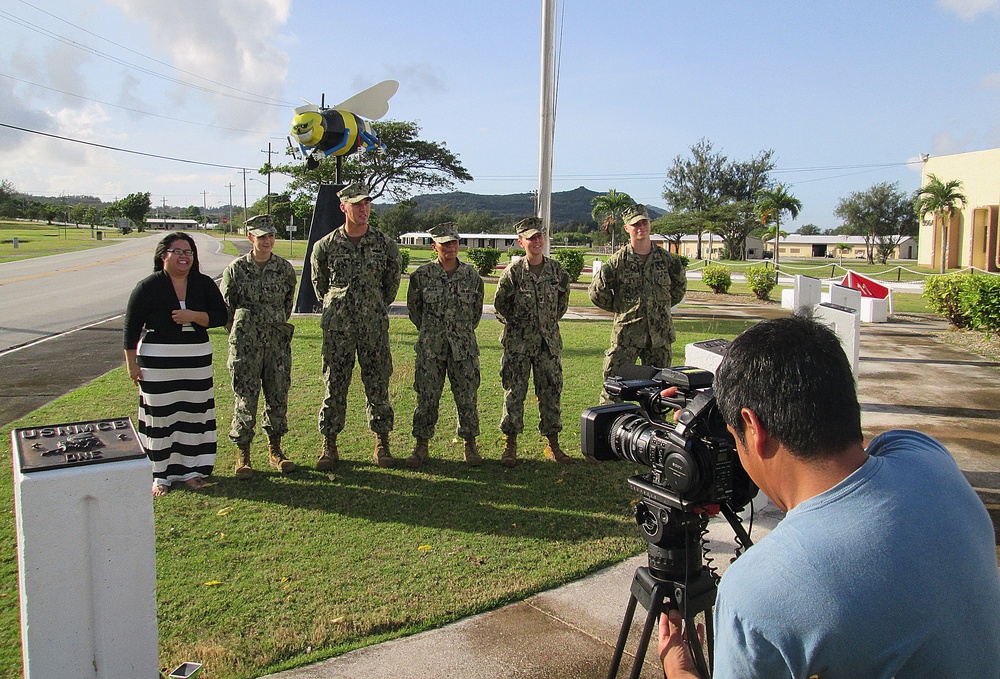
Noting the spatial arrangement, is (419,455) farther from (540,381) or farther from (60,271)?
(60,271)

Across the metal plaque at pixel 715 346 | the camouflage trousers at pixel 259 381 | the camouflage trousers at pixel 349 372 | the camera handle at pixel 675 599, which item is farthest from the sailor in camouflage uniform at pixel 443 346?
the camera handle at pixel 675 599

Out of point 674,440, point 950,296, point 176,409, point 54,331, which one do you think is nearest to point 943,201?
point 950,296

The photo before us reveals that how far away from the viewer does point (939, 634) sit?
47.7 inches

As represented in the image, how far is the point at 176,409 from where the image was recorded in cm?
491

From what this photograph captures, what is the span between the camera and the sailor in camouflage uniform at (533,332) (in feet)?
18.2

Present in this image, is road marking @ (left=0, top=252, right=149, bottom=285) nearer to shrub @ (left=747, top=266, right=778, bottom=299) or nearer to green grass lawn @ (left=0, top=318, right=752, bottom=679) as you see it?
green grass lawn @ (left=0, top=318, right=752, bottom=679)

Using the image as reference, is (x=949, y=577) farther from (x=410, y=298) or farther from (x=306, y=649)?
(x=410, y=298)

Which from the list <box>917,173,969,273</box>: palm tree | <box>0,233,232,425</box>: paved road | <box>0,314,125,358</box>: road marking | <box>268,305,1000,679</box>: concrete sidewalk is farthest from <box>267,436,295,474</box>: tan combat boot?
<box>917,173,969,273</box>: palm tree

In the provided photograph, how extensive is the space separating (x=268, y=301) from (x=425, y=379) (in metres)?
1.25

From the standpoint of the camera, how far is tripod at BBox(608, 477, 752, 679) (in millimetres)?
2119

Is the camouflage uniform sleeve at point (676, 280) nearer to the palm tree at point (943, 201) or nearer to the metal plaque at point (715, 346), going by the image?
the metal plaque at point (715, 346)

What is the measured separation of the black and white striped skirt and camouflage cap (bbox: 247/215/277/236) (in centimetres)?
90

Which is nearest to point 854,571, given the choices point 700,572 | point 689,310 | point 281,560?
point 700,572

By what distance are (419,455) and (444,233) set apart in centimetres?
166
